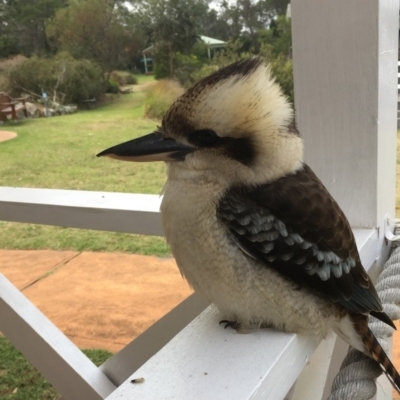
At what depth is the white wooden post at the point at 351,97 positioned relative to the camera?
0.60m

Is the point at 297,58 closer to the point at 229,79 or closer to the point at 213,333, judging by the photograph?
the point at 229,79

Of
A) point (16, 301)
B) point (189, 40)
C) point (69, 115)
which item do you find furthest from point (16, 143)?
point (16, 301)

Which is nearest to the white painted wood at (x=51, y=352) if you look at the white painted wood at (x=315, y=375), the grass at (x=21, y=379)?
the white painted wood at (x=315, y=375)

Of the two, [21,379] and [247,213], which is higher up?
[247,213]

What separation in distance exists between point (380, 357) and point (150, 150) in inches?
11.5

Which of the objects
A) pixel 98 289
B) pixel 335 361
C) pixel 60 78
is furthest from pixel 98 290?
pixel 60 78

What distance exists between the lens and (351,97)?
2.06 feet

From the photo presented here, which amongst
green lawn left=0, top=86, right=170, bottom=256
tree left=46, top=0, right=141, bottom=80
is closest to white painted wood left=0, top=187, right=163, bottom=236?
green lawn left=0, top=86, right=170, bottom=256

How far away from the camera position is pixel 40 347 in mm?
818

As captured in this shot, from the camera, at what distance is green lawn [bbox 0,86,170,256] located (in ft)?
10.1

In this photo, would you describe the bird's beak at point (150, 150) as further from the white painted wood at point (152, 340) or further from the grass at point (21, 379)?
the grass at point (21, 379)

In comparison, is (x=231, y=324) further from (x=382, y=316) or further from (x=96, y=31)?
(x=96, y=31)

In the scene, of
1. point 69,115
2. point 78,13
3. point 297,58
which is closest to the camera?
point 297,58

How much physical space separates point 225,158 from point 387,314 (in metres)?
0.24
